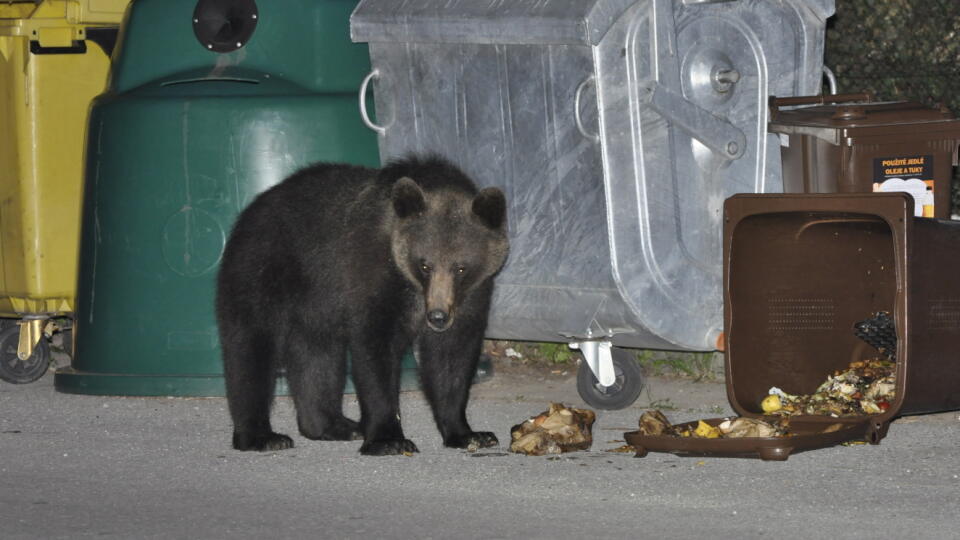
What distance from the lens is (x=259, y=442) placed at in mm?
6344

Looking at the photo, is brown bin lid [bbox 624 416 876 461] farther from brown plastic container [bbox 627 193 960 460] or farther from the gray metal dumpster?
the gray metal dumpster

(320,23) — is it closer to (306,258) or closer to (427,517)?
(306,258)

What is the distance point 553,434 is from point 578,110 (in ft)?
4.16

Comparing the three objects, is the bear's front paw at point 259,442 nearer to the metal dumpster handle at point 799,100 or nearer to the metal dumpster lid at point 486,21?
→ the metal dumpster lid at point 486,21

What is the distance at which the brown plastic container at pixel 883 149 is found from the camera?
6324 millimetres

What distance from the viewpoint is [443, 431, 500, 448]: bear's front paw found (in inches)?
247

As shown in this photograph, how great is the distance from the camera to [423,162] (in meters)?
6.43

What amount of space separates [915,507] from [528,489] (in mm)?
1278

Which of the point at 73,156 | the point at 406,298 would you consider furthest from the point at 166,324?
the point at 406,298

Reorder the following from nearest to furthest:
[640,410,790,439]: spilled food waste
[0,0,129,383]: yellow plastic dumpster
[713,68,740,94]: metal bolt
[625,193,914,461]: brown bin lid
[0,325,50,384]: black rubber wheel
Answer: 1. [625,193,914,461]: brown bin lid
2. [640,410,790,439]: spilled food waste
3. [713,68,740,94]: metal bolt
4. [0,0,129,383]: yellow plastic dumpster
5. [0,325,50,384]: black rubber wheel

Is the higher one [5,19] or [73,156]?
[5,19]

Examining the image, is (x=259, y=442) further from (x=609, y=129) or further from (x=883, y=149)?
(x=883, y=149)

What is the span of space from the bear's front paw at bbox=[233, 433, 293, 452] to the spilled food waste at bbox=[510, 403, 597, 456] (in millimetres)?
931

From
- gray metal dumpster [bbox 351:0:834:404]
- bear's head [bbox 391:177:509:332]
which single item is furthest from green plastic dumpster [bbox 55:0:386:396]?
bear's head [bbox 391:177:509:332]
